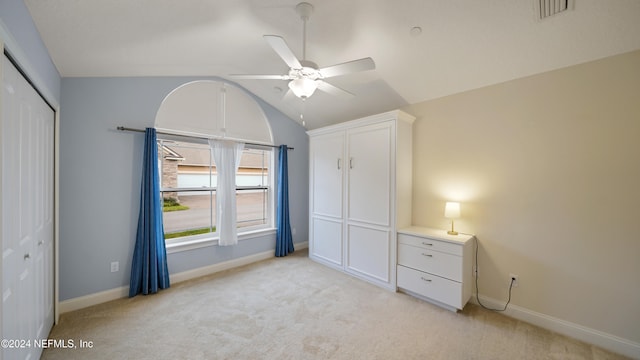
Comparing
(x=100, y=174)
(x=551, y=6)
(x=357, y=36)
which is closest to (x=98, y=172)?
(x=100, y=174)

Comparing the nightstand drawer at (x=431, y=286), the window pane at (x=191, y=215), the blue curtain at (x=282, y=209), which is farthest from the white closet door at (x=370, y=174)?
the window pane at (x=191, y=215)

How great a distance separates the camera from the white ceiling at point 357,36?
5.95 ft

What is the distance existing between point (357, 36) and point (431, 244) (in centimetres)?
230

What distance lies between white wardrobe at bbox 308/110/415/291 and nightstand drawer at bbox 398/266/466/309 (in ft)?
0.49

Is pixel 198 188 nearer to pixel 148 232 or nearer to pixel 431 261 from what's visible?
pixel 148 232

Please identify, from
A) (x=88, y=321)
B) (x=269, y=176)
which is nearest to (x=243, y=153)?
(x=269, y=176)

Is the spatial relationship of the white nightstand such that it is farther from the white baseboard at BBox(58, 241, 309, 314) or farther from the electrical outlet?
the white baseboard at BBox(58, 241, 309, 314)

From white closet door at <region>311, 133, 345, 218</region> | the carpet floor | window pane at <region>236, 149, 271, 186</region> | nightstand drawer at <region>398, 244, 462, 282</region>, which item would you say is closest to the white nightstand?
nightstand drawer at <region>398, 244, 462, 282</region>

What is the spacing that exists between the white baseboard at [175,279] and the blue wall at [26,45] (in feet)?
6.55

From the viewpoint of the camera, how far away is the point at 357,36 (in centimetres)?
231

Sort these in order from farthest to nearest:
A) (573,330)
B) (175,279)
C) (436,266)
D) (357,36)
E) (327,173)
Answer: (327,173) → (175,279) → (436,266) → (357,36) → (573,330)

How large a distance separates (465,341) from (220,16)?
3.48 m

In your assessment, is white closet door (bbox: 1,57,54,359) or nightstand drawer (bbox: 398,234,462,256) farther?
nightstand drawer (bbox: 398,234,462,256)

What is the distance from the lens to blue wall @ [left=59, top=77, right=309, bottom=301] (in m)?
2.55
